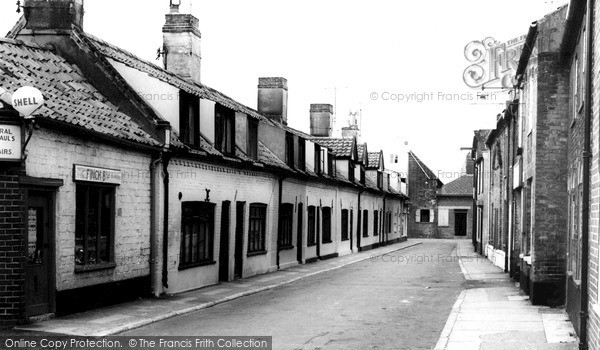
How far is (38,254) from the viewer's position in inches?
523

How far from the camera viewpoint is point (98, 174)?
15.1 m

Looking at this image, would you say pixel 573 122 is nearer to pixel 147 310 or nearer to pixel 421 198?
pixel 147 310

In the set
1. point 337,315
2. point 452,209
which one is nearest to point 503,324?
point 337,315

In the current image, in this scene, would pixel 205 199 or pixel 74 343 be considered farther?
pixel 205 199

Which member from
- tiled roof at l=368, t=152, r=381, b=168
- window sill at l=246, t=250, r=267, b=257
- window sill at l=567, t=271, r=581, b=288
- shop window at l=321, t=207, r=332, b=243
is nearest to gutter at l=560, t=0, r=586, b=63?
window sill at l=567, t=271, r=581, b=288

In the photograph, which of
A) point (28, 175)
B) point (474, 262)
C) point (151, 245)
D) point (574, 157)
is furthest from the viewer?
point (474, 262)

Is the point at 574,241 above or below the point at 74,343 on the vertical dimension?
above

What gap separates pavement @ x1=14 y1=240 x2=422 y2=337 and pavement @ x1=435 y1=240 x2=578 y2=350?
5101mm

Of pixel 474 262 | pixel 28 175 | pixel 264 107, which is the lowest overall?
pixel 474 262

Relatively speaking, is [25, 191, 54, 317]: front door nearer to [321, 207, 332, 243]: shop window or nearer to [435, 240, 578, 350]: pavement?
[435, 240, 578, 350]: pavement

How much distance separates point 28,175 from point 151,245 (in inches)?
203

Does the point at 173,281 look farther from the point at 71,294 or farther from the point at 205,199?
the point at 71,294

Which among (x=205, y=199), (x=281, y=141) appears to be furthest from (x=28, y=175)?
(x=281, y=141)

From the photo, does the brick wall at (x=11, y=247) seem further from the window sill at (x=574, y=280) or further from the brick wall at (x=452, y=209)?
the brick wall at (x=452, y=209)
